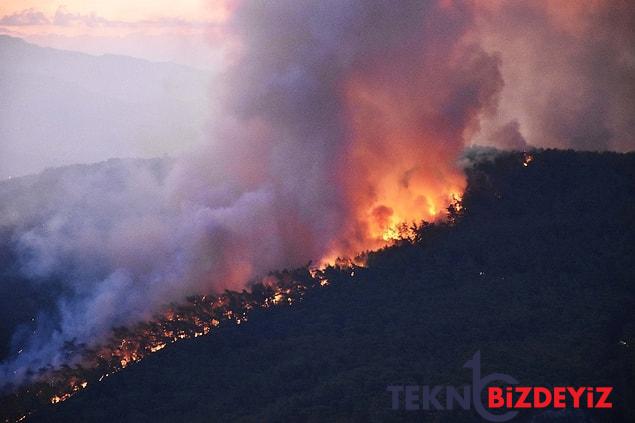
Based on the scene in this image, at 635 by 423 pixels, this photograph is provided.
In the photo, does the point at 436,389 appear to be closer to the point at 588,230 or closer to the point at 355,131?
the point at 588,230

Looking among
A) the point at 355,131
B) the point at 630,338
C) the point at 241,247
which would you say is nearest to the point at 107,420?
the point at 241,247

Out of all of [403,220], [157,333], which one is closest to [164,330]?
[157,333]

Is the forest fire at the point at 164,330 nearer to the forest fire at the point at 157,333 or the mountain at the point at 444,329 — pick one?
the forest fire at the point at 157,333

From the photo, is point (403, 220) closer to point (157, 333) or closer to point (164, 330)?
point (164, 330)

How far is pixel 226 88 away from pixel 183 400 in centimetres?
3943

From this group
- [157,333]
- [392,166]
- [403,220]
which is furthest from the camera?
[392,166]

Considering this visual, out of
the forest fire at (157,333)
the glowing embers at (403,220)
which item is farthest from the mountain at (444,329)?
the forest fire at (157,333)

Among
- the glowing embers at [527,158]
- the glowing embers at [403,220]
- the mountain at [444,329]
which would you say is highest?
the glowing embers at [527,158]

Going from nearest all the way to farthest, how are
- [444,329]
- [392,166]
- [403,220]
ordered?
[444,329]
[403,220]
[392,166]

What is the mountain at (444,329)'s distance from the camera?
4012 cm

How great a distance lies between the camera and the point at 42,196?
90.2 m

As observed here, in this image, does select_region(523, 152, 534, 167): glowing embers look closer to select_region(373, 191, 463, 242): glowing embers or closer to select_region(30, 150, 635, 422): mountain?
select_region(30, 150, 635, 422): mountain

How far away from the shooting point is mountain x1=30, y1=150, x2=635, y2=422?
4012cm

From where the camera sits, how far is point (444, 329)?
153 feet
